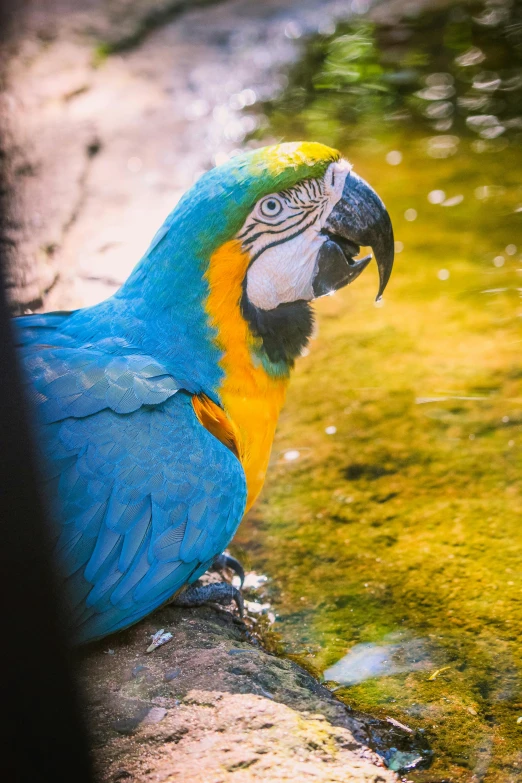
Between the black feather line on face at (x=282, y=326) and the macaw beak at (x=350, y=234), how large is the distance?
0.33 ft

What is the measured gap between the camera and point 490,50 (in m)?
7.84

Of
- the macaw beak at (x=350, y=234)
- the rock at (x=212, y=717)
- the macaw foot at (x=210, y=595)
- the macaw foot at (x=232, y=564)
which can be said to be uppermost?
the macaw beak at (x=350, y=234)

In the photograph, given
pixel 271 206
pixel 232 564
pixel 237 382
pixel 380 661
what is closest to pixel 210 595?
pixel 232 564

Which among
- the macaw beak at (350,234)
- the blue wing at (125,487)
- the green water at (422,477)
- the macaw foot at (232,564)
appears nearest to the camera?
the blue wing at (125,487)

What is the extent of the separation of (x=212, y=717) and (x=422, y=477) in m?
1.54

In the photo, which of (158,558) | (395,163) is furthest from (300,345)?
(395,163)

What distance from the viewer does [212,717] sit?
2.20 metres

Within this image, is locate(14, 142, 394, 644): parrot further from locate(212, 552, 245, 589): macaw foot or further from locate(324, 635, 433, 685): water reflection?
locate(324, 635, 433, 685): water reflection

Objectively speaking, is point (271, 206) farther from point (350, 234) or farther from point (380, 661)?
point (380, 661)

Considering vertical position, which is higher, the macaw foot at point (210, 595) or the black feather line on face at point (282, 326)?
the black feather line on face at point (282, 326)

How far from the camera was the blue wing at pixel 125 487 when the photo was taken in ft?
7.86

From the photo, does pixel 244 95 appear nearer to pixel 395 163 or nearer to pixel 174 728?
pixel 395 163

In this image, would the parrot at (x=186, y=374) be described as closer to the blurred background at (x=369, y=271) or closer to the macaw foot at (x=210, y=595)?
the macaw foot at (x=210, y=595)

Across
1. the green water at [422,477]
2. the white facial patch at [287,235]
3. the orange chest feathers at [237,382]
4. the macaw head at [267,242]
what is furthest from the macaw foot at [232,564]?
the white facial patch at [287,235]
